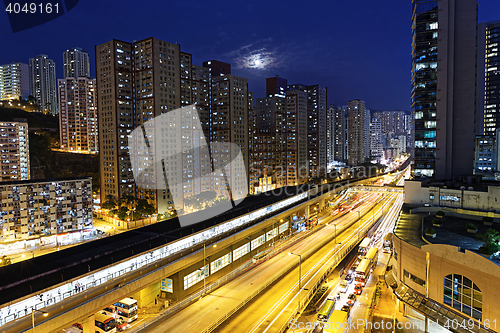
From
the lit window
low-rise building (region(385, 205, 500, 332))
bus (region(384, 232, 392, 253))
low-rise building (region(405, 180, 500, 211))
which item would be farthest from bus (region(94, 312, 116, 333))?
low-rise building (region(405, 180, 500, 211))

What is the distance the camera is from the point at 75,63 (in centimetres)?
15450

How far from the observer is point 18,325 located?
15523 mm

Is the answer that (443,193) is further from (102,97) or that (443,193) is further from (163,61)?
(102,97)

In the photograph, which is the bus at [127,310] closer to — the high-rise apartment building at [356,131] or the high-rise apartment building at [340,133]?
the high-rise apartment building at [340,133]

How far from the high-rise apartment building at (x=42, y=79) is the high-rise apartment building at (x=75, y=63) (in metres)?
7.60

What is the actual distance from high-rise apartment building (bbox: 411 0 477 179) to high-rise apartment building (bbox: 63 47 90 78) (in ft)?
522

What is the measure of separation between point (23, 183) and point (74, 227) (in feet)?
34.0

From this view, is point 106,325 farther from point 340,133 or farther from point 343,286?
point 340,133

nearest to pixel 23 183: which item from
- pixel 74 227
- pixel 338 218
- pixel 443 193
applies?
pixel 74 227

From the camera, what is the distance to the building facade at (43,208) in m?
43.1

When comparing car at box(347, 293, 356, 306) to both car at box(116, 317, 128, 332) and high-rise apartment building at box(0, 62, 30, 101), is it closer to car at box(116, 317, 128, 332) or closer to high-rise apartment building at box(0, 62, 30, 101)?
car at box(116, 317, 128, 332)

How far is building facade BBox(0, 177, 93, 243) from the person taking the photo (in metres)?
43.1

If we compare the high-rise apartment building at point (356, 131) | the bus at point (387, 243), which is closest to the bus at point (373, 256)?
the bus at point (387, 243)

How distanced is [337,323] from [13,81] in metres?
149
